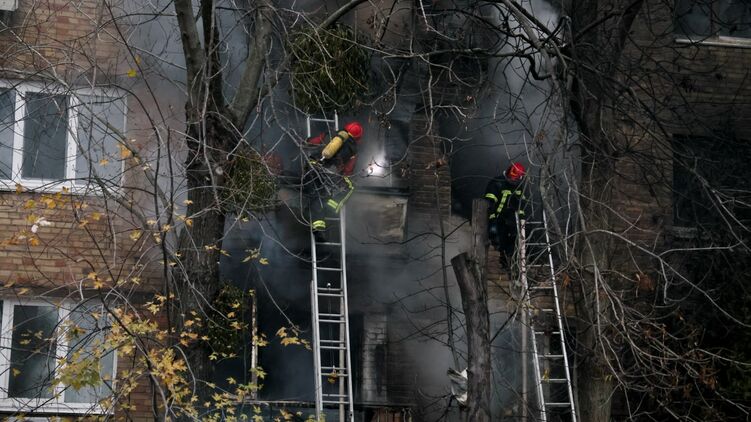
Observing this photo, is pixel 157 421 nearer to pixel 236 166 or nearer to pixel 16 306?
pixel 236 166

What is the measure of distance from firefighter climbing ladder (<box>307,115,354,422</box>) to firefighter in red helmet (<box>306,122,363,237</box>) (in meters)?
0.15

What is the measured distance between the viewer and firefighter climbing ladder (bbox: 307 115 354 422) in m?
11.9

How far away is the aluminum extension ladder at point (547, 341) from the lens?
39.1 ft

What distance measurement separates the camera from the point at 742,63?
15555 mm

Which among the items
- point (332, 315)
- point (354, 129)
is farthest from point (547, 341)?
point (354, 129)

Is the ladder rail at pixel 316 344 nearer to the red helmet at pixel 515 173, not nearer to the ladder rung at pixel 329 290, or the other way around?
the ladder rung at pixel 329 290

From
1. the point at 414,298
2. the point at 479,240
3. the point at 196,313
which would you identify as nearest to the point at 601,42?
the point at 479,240

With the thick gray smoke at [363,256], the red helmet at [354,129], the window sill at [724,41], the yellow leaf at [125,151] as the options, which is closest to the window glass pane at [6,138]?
the thick gray smoke at [363,256]

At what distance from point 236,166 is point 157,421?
2906 millimetres

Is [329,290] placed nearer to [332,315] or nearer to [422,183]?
[332,315]

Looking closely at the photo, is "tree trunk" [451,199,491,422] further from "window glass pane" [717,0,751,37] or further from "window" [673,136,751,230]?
"window glass pane" [717,0,751,37]

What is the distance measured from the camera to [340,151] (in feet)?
41.6

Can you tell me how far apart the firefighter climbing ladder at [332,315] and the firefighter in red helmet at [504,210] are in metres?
1.79

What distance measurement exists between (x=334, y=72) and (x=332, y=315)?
2.52 meters
